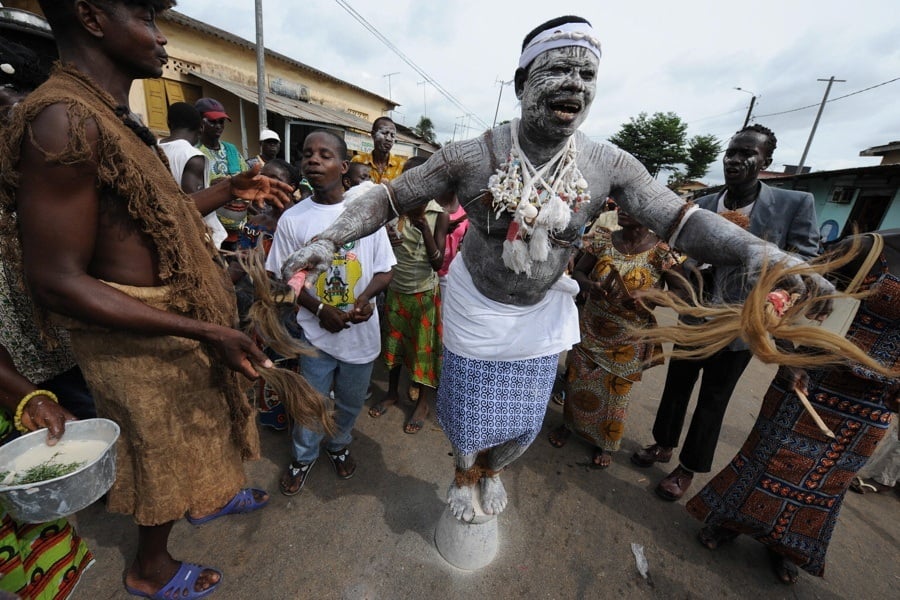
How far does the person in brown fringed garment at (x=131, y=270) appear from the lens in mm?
1114

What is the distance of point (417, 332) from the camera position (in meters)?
3.50

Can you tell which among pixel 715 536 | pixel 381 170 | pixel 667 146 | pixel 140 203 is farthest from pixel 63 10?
pixel 667 146

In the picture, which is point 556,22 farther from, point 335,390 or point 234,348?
point 335,390

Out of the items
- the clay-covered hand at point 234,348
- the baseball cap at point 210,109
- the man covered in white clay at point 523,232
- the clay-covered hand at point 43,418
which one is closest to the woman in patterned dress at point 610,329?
the man covered in white clay at point 523,232

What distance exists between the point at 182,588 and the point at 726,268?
3262 millimetres

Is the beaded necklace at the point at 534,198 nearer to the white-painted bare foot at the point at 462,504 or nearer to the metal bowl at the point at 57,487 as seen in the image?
the white-painted bare foot at the point at 462,504

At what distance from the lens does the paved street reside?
2006 mm

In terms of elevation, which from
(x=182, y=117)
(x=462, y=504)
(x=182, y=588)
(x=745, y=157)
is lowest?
(x=182, y=588)

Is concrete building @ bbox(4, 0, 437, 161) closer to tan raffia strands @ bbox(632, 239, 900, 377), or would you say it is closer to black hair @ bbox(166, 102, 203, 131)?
black hair @ bbox(166, 102, 203, 131)

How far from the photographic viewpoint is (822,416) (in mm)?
2004

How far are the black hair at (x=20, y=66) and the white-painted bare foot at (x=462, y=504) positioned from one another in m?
3.23

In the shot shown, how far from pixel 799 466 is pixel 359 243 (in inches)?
106

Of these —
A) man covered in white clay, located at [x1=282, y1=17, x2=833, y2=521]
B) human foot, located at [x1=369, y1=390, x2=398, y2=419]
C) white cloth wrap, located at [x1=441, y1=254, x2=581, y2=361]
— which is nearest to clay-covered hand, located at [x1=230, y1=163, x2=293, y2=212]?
man covered in white clay, located at [x1=282, y1=17, x2=833, y2=521]

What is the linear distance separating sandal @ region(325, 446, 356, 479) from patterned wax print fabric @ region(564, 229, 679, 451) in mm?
1738
